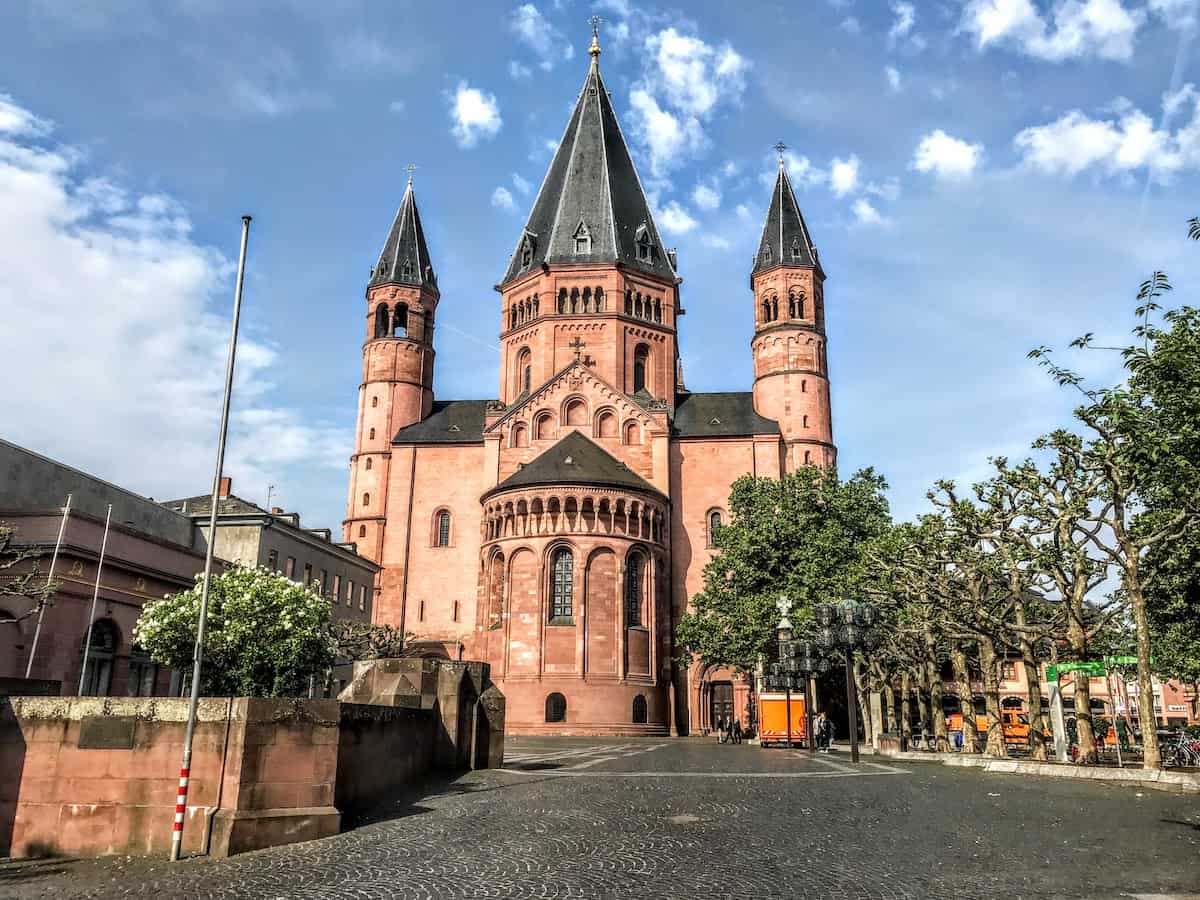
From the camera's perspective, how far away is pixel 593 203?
231ft

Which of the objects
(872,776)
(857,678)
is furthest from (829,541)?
(872,776)

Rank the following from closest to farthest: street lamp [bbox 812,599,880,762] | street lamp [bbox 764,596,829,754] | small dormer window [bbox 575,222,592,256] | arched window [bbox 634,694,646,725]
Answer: street lamp [bbox 812,599,880,762] → street lamp [bbox 764,596,829,754] → arched window [bbox 634,694,646,725] → small dormer window [bbox 575,222,592,256]

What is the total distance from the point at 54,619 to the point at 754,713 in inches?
1440

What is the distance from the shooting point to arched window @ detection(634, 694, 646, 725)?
172 feet

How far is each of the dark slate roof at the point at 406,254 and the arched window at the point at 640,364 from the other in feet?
51.3

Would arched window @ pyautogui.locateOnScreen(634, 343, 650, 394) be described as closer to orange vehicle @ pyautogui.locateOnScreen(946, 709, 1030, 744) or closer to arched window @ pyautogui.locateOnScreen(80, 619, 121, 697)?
orange vehicle @ pyautogui.locateOnScreen(946, 709, 1030, 744)

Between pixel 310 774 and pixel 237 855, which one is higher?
pixel 310 774

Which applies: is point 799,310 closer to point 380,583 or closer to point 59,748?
point 380,583

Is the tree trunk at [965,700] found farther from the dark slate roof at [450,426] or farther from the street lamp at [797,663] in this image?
the dark slate roof at [450,426]

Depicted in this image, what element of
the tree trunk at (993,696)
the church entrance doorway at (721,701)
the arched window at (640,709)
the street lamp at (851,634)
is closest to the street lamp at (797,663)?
the street lamp at (851,634)

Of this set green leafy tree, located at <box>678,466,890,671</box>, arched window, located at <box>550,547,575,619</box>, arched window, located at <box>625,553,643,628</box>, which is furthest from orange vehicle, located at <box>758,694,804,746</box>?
arched window, located at <box>550,547,575,619</box>

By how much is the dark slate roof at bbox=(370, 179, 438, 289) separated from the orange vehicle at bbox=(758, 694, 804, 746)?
4198cm

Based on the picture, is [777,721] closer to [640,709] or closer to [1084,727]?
[640,709]

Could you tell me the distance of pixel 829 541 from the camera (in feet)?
148
